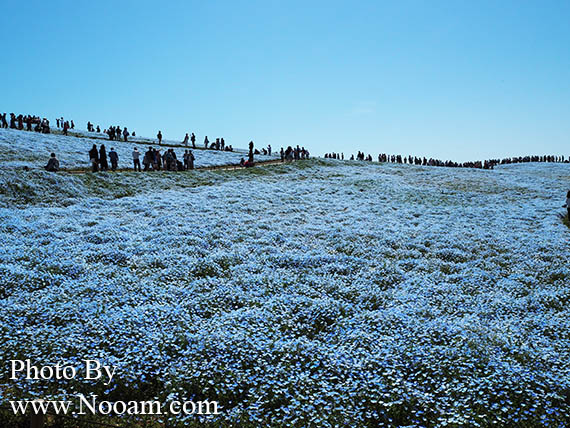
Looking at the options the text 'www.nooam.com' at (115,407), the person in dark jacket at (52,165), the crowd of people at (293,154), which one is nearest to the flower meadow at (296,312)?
the text 'www.nooam.com' at (115,407)

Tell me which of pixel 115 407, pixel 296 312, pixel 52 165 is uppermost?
pixel 52 165

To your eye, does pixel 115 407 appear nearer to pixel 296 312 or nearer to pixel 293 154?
pixel 296 312

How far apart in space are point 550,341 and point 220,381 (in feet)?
23.2

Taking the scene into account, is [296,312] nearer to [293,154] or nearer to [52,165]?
[52,165]

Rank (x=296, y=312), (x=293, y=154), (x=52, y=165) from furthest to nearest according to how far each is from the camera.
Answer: (x=293, y=154) < (x=52, y=165) < (x=296, y=312)

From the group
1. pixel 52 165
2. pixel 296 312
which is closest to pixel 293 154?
pixel 52 165

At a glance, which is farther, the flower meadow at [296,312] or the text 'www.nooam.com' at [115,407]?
the flower meadow at [296,312]

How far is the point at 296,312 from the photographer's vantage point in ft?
32.0

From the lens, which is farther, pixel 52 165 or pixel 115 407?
pixel 52 165

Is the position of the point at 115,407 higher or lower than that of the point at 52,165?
lower

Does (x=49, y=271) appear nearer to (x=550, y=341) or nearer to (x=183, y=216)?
(x=183, y=216)

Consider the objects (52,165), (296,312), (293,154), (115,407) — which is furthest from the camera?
(293,154)

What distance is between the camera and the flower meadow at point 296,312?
21.6ft

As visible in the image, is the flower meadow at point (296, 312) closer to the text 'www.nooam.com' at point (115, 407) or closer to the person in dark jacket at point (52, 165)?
the text 'www.nooam.com' at point (115, 407)
